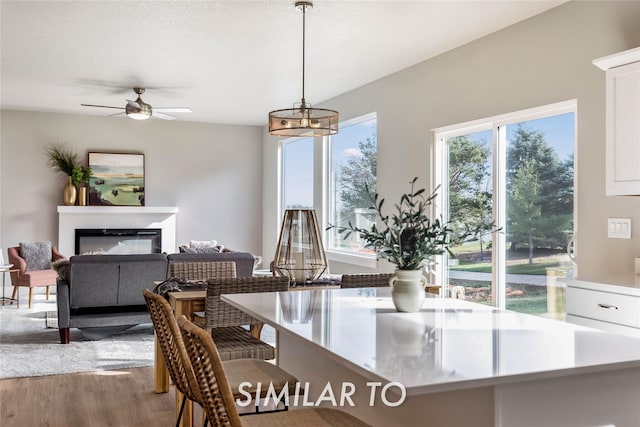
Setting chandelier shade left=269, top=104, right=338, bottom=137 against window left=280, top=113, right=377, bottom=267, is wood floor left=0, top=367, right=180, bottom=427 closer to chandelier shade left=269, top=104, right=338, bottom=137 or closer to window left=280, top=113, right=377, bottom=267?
chandelier shade left=269, top=104, right=338, bottom=137

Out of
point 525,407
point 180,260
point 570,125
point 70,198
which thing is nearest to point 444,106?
point 570,125

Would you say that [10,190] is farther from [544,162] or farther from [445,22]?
[544,162]

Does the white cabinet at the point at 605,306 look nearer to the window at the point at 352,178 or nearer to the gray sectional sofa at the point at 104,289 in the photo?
the window at the point at 352,178

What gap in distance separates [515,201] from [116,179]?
632 cm

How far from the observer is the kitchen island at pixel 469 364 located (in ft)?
4.46

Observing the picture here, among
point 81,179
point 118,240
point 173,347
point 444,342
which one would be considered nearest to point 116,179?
point 81,179

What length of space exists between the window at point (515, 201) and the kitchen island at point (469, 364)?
72.2 inches

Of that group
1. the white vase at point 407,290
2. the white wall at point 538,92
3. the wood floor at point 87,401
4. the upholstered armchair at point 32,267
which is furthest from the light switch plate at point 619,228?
the upholstered armchair at point 32,267

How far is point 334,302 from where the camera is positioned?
2.45 m

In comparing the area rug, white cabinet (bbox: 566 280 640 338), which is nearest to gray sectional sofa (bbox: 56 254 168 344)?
the area rug

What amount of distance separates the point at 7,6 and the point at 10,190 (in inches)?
193

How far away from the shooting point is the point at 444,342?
1.65 meters

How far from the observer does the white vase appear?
2123 millimetres

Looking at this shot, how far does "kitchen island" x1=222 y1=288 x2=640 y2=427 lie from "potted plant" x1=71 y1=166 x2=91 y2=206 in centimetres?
692
